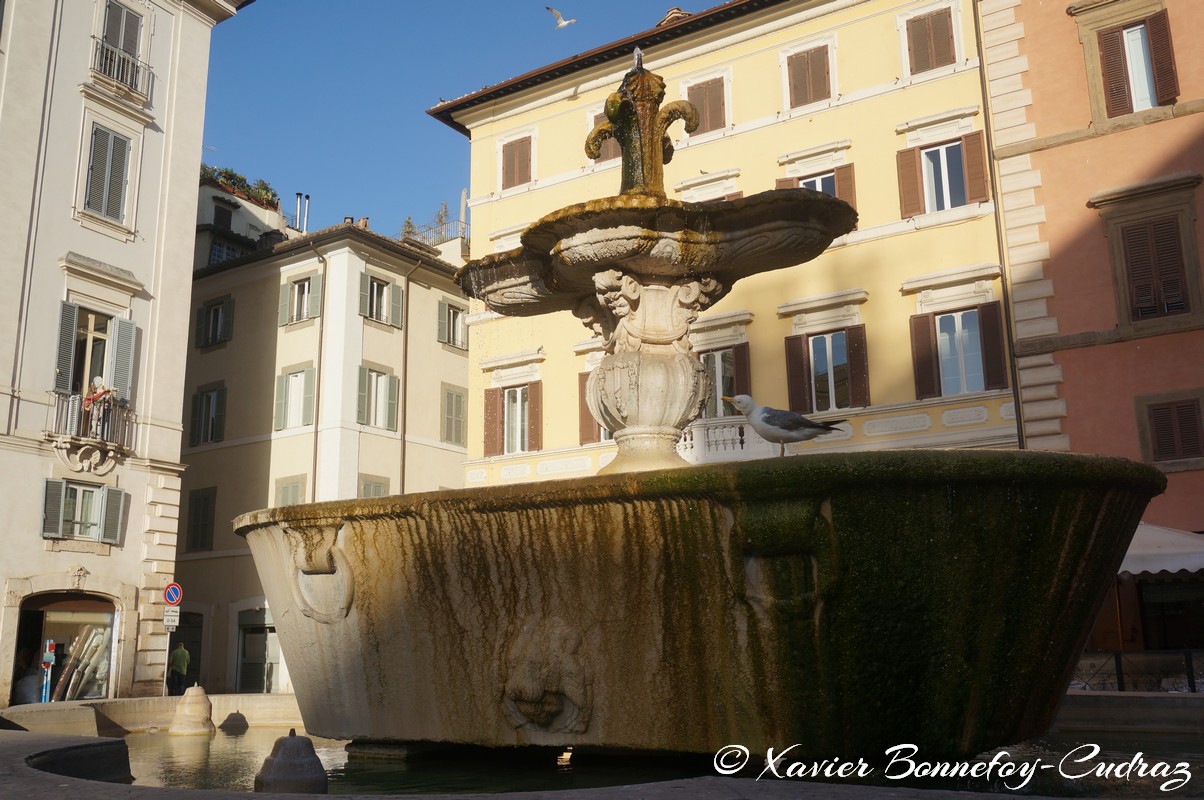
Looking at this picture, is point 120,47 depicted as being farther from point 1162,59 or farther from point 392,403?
point 1162,59

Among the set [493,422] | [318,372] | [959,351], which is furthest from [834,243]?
[318,372]

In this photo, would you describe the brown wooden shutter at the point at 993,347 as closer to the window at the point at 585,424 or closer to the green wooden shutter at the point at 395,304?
the window at the point at 585,424

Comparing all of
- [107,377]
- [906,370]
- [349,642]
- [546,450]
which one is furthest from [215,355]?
[349,642]

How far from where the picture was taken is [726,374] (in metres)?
22.8

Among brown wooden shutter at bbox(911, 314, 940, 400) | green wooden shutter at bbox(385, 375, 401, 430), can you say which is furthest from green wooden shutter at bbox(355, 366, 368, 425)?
brown wooden shutter at bbox(911, 314, 940, 400)

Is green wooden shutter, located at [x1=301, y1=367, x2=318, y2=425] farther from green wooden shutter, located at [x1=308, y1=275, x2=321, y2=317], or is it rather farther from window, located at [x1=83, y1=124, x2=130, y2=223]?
window, located at [x1=83, y1=124, x2=130, y2=223]

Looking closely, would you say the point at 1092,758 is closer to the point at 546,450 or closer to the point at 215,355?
the point at 546,450

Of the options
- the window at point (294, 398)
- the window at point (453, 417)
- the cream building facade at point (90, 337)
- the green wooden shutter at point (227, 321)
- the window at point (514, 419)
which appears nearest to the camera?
the cream building facade at point (90, 337)

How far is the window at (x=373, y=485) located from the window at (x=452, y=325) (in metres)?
5.25

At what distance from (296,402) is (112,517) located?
788cm

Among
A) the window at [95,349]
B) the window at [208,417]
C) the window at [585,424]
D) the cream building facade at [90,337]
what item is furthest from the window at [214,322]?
the window at [585,424]

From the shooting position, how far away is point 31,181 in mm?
20750

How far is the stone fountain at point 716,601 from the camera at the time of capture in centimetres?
519

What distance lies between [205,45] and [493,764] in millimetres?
23450
